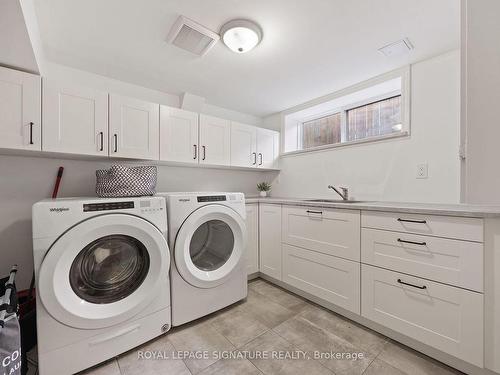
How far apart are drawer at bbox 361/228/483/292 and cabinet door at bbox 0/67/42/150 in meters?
2.31

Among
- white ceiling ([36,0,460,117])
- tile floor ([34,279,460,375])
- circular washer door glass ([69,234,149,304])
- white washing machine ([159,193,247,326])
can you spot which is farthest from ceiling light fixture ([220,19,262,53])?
tile floor ([34,279,460,375])

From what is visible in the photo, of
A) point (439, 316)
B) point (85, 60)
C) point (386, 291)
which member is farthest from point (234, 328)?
point (85, 60)

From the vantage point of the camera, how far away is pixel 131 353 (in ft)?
4.52

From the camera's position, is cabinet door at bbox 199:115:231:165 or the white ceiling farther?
cabinet door at bbox 199:115:231:165

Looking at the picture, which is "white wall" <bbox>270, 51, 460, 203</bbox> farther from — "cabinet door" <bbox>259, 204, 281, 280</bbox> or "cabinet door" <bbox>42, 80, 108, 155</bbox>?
"cabinet door" <bbox>42, 80, 108, 155</bbox>

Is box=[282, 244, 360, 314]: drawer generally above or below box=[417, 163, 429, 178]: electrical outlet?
below

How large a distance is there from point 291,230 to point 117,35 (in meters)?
2.03

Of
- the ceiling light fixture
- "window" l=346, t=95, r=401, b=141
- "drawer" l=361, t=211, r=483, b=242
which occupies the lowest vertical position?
"drawer" l=361, t=211, r=483, b=242

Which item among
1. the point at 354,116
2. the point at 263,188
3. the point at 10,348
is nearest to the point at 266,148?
the point at 263,188

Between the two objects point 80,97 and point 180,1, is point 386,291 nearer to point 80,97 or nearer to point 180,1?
point 180,1

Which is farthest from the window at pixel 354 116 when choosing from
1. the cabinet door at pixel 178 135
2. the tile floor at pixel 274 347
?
the tile floor at pixel 274 347

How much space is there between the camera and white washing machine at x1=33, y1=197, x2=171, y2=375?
1121 mm

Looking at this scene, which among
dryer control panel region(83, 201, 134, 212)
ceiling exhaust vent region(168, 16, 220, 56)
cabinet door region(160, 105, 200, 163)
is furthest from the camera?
cabinet door region(160, 105, 200, 163)

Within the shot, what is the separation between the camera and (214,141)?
7.60 feet
